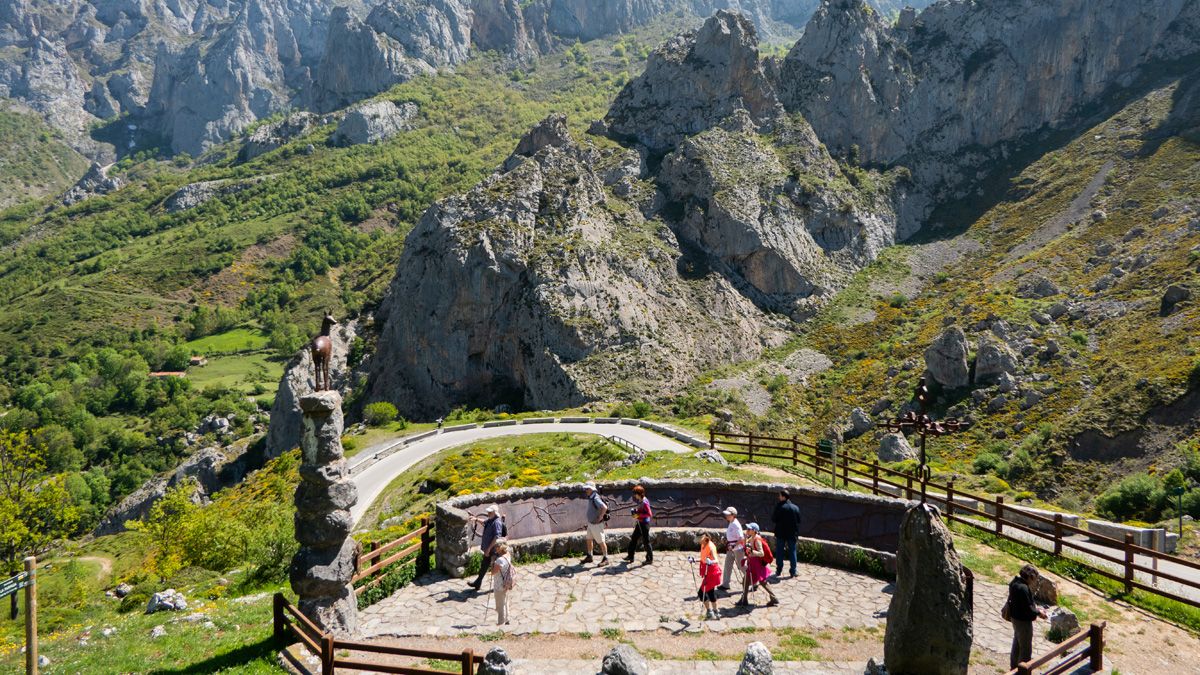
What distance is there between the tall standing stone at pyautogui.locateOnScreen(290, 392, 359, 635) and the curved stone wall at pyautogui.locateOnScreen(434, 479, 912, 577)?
12.2 ft

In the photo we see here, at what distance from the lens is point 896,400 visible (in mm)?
56875

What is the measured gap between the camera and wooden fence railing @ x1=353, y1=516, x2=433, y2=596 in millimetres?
16125

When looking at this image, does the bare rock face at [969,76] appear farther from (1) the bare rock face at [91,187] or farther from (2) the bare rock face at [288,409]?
(1) the bare rock face at [91,187]

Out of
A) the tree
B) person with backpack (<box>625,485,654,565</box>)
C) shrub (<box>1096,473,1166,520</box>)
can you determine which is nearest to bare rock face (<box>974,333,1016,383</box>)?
shrub (<box>1096,473,1166,520</box>)

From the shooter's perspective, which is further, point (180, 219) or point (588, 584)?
point (180, 219)

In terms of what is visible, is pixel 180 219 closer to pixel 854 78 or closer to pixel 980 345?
pixel 854 78

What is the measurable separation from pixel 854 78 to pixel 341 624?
97.9 metres

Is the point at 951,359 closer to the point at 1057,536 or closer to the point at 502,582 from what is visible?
the point at 1057,536

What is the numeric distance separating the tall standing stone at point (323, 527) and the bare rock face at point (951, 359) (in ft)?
174

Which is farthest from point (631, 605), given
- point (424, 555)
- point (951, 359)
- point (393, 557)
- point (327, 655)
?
point (951, 359)

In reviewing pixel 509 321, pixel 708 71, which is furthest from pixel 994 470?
pixel 708 71

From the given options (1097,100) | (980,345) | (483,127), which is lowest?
(980,345)

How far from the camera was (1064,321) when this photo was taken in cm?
5816

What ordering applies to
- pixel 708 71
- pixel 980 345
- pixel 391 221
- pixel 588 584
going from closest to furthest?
pixel 588 584 < pixel 980 345 < pixel 708 71 < pixel 391 221
